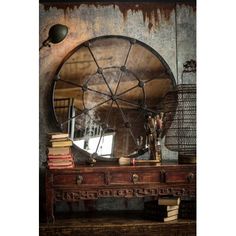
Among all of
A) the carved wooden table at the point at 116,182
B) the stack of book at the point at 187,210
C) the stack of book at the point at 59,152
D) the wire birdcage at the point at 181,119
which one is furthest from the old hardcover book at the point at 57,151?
the stack of book at the point at 187,210

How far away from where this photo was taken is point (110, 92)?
401 centimetres

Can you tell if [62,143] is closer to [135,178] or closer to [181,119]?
[135,178]

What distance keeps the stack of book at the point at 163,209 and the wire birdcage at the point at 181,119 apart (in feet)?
1.18

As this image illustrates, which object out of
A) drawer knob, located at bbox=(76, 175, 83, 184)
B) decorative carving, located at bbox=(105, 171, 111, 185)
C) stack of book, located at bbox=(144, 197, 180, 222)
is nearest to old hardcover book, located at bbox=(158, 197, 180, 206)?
stack of book, located at bbox=(144, 197, 180, 222)

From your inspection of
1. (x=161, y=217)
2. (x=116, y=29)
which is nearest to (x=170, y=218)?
(x=161, y=217)

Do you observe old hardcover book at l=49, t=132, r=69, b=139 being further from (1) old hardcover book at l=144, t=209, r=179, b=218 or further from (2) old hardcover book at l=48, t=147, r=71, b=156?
(1) old hardcover book at l=144, t=209, r=179, b=218

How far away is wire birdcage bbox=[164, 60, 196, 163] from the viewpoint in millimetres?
3938

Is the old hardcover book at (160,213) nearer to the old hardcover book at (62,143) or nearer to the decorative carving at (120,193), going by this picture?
the decorative carving at (120,193)

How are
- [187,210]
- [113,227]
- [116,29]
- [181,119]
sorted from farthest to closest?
[116,29]
[181,119]
[187,210]
[113,227]

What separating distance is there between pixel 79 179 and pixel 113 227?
0.46 m

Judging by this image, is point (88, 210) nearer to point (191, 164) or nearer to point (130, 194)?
point (130, 194)

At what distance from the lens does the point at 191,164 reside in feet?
12.2
